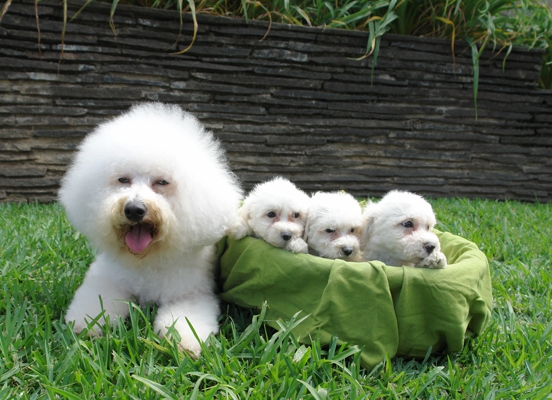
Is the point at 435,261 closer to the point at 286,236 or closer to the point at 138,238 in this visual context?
the point at 286,236

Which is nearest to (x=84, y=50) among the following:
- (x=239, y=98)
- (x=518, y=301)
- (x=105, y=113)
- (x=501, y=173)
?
(x=105, y=113)

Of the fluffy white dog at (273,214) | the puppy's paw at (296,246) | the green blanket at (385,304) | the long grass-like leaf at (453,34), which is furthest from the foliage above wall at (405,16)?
the green blanket at (385,304)

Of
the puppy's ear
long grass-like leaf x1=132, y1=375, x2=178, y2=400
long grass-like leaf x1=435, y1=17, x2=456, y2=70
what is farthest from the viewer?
long grass-like leaf x1=435, y1=17, x2=456, y2=70

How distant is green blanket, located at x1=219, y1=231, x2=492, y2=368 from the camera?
6.03 ft

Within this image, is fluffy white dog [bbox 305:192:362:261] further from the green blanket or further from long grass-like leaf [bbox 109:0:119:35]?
long grass-like leaf [bbox 109:0:119:35]

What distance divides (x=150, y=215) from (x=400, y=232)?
1147 millimetres

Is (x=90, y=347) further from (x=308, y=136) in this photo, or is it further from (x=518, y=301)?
(x=308, y=136)

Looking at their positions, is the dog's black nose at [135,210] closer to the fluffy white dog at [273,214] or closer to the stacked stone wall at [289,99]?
the fluffy white dog at [273,214]

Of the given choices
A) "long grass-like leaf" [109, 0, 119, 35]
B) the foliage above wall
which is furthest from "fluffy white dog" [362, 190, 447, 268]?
"long grass-like leaf" [109, 0, 119, 35]

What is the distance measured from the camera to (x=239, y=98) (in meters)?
4.61

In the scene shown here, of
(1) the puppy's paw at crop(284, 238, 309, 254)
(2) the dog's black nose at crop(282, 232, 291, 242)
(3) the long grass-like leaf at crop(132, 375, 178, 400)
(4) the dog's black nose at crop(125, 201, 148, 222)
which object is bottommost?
(3) the long grass-like leaf at crop(132, 375, 178, 400)

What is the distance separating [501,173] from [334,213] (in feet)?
13.1

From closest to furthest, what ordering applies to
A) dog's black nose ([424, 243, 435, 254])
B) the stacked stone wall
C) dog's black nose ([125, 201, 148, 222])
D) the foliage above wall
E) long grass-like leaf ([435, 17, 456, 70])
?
1. dog's black nose ([125, 201, 148, 222])
2. dog's black nose ([424, 243, 435, 254])
3. the stacked stone wall
4. the foliage above wall
5. long grass-like leaf ([435, 17, 456, 70])

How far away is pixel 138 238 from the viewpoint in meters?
1.92
